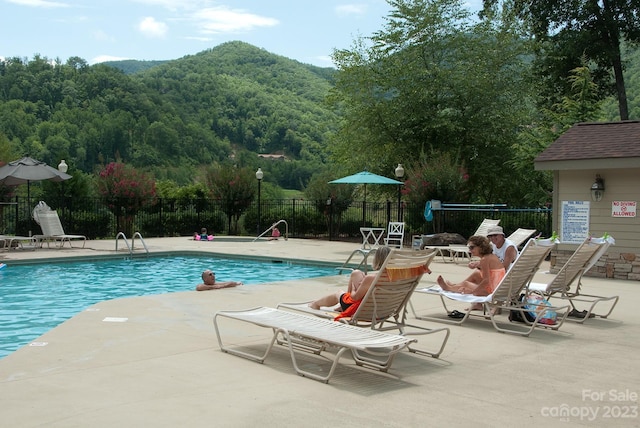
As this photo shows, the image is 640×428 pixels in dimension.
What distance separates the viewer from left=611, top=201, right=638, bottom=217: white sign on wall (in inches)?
486

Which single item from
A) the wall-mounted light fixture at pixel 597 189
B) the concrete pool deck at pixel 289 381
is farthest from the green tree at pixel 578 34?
the concrete pool deck at pixel 289 381

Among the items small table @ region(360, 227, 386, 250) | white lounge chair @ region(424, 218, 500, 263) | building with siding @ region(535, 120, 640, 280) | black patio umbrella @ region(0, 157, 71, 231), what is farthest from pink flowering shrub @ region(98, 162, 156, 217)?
building with siding @ region(535, 120, 640, 280)

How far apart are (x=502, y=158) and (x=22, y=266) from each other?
1906 centimetres

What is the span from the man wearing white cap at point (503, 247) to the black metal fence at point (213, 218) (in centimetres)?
1175

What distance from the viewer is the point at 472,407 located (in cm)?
429

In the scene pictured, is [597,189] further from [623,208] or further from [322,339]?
[322,339]

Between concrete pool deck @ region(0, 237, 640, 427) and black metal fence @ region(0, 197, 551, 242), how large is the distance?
13.9 metres

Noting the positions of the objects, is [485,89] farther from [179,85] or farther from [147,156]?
[179,85]

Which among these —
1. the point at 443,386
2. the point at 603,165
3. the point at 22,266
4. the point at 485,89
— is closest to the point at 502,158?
the point at 485,89

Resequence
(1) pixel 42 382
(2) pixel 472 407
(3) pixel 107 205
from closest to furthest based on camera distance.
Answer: (2) pixel 472 407 < (1) pixel 42 382 < (3) pixel 107 205

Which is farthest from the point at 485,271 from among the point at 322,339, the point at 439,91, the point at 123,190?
the point at 439,91

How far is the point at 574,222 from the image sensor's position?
1309 centimetres

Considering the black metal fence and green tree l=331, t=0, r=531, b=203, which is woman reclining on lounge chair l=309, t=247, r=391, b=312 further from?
green tree l=331, t=0, r=531, b=203

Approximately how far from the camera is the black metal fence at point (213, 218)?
21.5 m
